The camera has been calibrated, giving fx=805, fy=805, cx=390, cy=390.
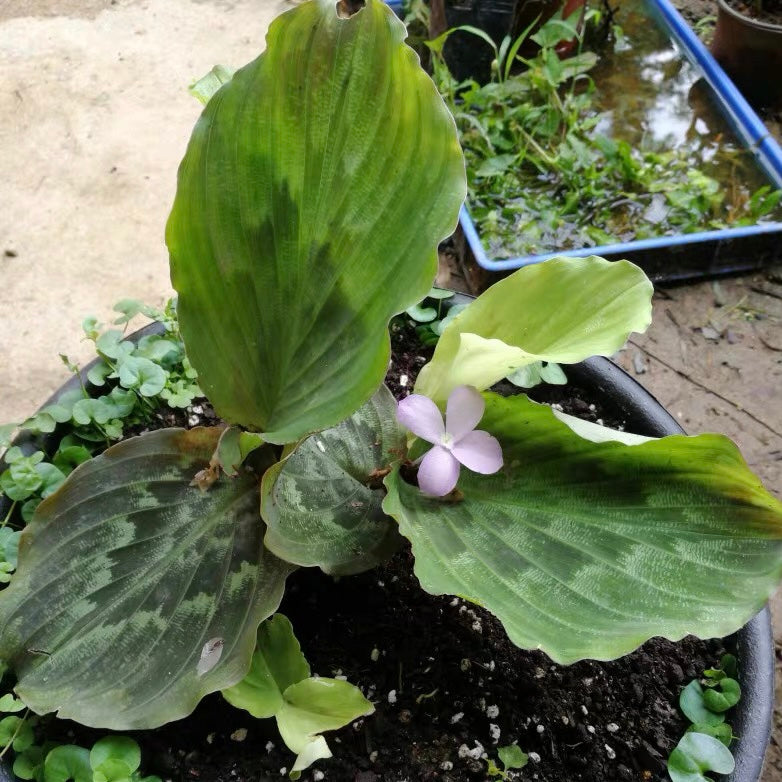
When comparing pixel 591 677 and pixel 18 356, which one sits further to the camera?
pixel 18 356

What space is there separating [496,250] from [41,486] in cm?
98

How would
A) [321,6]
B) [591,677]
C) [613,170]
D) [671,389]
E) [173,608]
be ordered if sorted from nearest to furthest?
[321,6], [173,608], [591,677], [671,389], [613,170]

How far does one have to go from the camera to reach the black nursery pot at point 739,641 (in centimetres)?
75

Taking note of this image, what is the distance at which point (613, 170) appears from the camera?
66.8 inches

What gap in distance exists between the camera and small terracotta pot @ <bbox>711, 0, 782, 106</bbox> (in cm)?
183

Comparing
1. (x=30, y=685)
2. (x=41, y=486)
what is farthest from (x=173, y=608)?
(x=41, y=486)

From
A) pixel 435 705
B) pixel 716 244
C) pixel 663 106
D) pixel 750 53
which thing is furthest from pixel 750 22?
pixel 435 705

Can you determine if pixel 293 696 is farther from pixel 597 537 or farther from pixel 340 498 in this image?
pixel 597 537

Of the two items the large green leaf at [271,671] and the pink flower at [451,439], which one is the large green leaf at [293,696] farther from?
the pink flower at [451,439]

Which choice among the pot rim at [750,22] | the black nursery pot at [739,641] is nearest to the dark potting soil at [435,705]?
the black nursery pot at [739,641]

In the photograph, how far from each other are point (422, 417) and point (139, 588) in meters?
0.30

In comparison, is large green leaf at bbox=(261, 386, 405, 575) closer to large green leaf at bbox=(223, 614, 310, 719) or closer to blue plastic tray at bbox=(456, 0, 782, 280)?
large green leaf at bbox=(223, 614, 310, 719)

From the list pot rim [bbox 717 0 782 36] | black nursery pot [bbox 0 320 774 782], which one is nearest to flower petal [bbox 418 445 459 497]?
black nursery pot [bbox 0 320 774 782]

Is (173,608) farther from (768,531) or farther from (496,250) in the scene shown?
(496,250)
